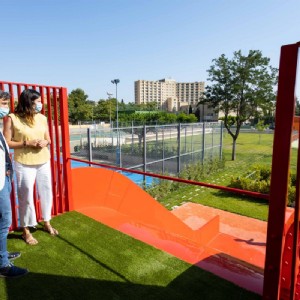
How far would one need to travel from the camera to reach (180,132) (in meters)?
12.5

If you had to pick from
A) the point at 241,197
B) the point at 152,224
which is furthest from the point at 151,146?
the point at 152,224

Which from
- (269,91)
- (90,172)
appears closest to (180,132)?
(269,91)

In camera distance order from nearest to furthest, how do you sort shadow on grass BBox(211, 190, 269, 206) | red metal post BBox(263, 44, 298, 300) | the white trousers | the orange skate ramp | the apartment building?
red metal post BBox(263, 44, 298, 300) → the orange skate ramp → the white trousers → shadow on grass BBox(211, 190, 269, 206) → the apartment building

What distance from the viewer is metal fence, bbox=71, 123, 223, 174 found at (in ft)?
34.4

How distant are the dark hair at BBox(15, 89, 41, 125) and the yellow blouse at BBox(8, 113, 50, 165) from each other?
6 centimetres

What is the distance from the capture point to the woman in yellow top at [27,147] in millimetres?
2770

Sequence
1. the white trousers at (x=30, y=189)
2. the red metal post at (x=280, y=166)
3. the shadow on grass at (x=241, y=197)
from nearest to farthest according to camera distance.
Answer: the red metal post at (x=280, y=166) < the white trousers at (x=30, y=189) < the shadow on grass at (x=241, y=197)

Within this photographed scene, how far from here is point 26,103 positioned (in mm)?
2783

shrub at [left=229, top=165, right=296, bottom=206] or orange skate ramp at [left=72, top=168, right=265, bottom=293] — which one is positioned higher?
orange skate ramp at [left=72, top=168, right=265, bottom=293]

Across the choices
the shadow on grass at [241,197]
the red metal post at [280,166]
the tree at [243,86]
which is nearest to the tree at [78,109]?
the tree at [243,86]

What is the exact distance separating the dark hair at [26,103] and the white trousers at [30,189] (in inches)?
20.4

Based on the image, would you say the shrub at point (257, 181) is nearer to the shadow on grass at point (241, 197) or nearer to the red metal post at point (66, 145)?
the shadow on grass at point (241, 197)

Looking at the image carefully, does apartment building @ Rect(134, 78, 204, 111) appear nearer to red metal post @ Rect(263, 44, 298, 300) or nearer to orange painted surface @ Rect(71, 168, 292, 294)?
orange painted surface @ Rect(71, 168, 292, 294)

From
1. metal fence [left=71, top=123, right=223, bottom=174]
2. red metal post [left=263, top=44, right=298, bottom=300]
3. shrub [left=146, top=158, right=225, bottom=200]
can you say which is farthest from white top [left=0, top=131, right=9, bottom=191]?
shrub [left=146, top=158, right=225, bottom=200]
